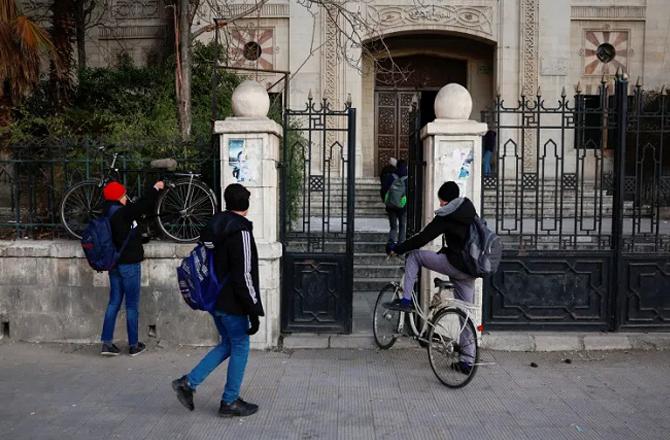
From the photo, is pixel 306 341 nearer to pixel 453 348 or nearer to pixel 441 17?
pixel 453 348

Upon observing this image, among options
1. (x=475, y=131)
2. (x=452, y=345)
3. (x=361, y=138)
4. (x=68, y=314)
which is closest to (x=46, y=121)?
(x=68, y=314)

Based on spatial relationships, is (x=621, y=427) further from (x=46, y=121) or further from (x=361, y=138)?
(x=361, y=138)

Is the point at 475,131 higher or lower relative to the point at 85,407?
higher

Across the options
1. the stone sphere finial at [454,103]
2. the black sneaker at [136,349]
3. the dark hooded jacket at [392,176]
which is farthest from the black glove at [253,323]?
the dark hooded jacket at [392,176]

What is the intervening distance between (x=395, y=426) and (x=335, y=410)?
593mm

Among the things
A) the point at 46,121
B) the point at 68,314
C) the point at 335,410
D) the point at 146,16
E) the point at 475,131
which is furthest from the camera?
the point at 146,16

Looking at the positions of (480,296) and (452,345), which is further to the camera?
(480,296)

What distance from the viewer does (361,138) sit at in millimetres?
20203

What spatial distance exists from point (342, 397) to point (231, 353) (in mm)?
1207

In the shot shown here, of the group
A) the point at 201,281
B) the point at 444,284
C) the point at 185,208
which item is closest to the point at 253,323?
the point at 201,281

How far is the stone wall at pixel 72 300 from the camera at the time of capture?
24.6ft

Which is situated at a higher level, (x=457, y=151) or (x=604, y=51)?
(x=604, y=51)

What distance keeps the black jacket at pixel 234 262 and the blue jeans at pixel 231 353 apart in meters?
0.11

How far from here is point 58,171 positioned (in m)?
8.08
